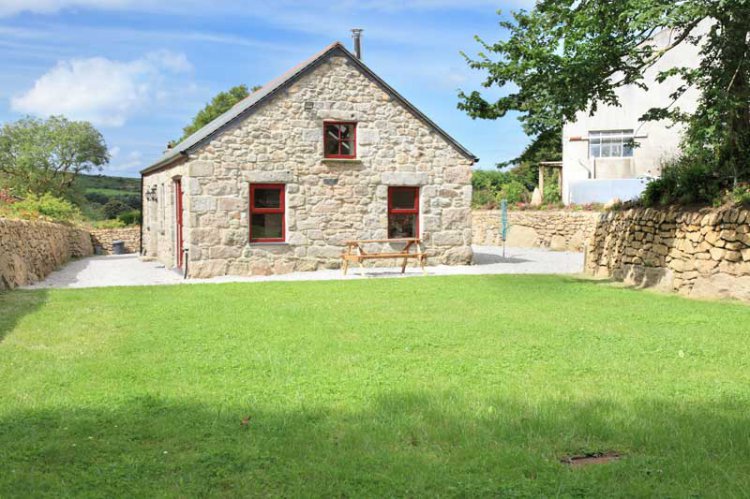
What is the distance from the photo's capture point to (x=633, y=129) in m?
33.9

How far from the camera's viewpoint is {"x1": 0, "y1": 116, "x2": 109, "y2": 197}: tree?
172ft

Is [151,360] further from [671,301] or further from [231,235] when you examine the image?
[231,235]

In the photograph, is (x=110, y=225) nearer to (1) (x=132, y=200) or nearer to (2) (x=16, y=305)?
(2) (x=16, y=305)

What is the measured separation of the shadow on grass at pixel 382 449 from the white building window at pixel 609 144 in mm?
30350

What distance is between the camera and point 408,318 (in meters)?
10.5

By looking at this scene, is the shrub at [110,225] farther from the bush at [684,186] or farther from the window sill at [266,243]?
the bush at [684,186]

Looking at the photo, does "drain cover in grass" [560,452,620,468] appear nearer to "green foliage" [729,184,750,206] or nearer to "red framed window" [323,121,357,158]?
"green foliage" [729,184,750,206]

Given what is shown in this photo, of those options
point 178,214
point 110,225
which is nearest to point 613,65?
point 178,214

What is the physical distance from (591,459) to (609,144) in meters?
31.9

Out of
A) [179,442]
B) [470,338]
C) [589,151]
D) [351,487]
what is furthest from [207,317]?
[589,151]

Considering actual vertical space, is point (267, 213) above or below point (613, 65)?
below

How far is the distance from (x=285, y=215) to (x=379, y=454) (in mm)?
14765

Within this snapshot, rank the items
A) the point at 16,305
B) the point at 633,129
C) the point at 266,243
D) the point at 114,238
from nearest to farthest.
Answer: the point at 16,305
the point at 266,243
the point at 114,238
the point at 633,129

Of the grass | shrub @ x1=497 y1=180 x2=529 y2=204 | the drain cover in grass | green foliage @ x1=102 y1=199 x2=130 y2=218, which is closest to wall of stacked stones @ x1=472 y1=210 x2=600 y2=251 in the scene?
shrub @ x1=497 y1=180 x2=529 y2=204
